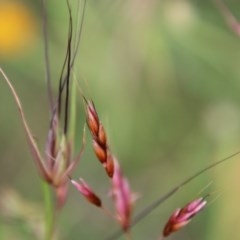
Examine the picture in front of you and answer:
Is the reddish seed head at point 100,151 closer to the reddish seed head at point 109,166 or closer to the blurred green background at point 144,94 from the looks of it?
the reddish seed head at point 109,166

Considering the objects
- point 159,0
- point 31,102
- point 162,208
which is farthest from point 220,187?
point 31,102

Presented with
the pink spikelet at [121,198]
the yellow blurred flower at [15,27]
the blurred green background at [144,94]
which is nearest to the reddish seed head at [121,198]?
the pink spikelet at [121,198]

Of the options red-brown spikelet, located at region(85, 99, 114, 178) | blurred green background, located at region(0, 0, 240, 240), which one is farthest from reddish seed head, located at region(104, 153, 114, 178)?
blurred green background, located at region(0, 0, 240, 240)

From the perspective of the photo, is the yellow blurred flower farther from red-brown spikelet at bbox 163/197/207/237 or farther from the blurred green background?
red-brown spikelet at bbox 163/197/207/237

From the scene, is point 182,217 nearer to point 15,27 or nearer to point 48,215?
point 48,215

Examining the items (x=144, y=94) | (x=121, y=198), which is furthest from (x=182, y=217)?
(x=144, y=94)

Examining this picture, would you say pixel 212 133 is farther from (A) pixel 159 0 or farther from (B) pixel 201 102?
(A) pixel 159 0

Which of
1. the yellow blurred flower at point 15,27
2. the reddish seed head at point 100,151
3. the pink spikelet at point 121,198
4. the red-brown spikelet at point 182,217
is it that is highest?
the yellow blurred flower at point 15,27
